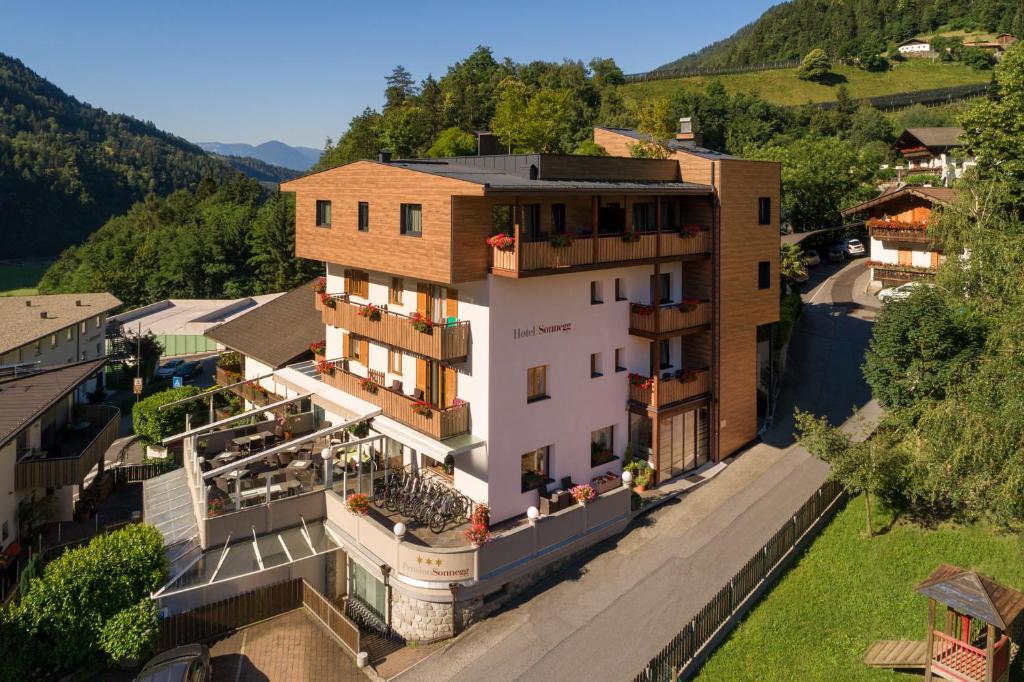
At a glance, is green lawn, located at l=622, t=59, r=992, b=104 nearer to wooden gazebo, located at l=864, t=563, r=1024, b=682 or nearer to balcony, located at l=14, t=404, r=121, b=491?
balcony, located at l=14, t=404, r=121, b=491

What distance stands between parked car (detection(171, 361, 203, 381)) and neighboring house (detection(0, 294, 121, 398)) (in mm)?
4890

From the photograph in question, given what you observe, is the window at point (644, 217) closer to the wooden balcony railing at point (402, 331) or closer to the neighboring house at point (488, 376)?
the neighboring house at point (488, 376)

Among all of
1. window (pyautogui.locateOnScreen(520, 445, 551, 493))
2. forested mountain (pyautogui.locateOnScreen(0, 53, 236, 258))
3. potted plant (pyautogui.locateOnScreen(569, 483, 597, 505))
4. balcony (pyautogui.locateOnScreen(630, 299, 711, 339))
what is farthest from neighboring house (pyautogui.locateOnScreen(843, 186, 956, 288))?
forested mountain (pyautogui.locateOnScreen(0, 53, 236, 258))

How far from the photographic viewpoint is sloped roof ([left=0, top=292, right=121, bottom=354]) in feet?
128

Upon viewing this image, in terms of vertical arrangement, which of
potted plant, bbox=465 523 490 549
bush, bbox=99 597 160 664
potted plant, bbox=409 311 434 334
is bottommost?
bush, bbox=99 597 160 664

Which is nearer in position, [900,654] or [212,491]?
[900,654]

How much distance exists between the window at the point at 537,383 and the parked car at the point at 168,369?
3836 cm

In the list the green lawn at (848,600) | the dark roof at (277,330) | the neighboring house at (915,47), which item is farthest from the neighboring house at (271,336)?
the neighboring house at (915,47)

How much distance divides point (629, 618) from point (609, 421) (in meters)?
7.22

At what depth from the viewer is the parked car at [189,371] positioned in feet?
168

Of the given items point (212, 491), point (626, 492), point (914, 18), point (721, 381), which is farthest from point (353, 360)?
point (914, 18)

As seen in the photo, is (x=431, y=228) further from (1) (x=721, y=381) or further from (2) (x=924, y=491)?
(2) (x=924, y=491)

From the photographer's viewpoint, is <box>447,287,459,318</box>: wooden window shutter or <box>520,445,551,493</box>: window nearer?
<box>447,287,459,318</box>: wooden window shutter

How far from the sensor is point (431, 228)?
20.6 m
